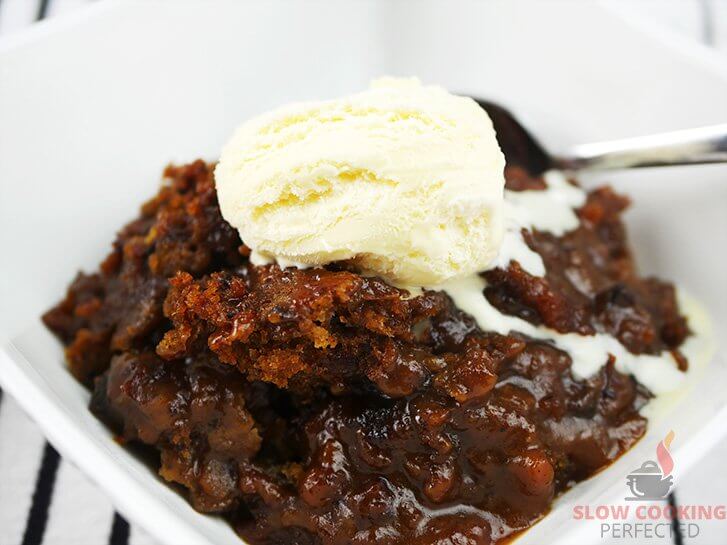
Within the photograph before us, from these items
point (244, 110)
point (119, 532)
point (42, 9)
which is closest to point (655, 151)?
point (244, 110)

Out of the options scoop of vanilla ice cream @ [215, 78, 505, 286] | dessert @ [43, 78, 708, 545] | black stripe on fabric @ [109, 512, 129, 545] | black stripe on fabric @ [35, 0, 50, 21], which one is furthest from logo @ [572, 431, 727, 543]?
black stripe on fabric @ [35, 0, 50, 21]

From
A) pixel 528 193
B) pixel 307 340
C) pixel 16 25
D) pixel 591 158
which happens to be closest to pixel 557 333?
pixel 528 193

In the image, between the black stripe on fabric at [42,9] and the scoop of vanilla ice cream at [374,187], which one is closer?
the scoop of vanilla ice cream at [374,187]

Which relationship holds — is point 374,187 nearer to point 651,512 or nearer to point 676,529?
point 651,512

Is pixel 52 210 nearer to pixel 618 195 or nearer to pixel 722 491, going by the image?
pixel 618 195

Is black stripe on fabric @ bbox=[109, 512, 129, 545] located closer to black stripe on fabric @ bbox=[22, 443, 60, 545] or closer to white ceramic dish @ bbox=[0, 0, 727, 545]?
black stripe on fabric @ bbox=[22, 443, 60, 545]

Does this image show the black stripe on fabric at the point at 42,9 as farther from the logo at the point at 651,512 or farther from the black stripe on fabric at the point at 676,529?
the black stripe on fabric at the point at 676,529

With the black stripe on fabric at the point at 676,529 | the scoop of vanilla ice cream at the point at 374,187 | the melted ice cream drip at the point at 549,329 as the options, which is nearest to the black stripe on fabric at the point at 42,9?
the scoop of vanilla ice cream at the point at 374,187
